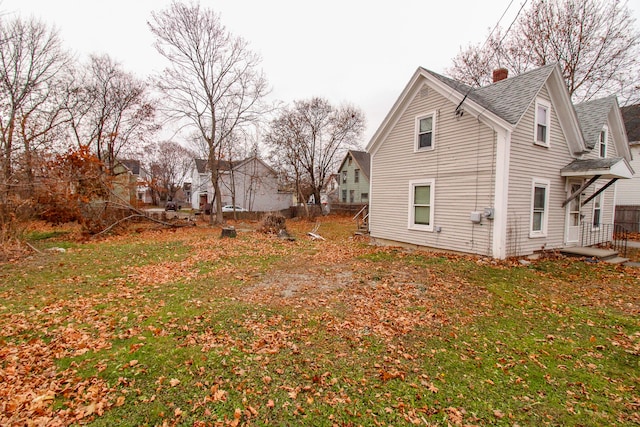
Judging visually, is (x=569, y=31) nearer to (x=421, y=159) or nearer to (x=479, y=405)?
(x=421, y=159)

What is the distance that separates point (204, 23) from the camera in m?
18.9

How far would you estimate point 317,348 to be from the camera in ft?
13.0

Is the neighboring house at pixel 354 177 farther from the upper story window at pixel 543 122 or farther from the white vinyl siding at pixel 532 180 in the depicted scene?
the upper story window at pixel 543 122

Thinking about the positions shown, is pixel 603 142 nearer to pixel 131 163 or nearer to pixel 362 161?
pixel 362 161

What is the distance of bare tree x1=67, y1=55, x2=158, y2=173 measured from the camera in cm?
2161

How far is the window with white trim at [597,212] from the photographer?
39.2ft

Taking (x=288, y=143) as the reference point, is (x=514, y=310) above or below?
below

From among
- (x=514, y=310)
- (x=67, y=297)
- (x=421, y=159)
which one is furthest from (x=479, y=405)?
(x=421, y=159)

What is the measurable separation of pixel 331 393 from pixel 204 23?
22.8 m

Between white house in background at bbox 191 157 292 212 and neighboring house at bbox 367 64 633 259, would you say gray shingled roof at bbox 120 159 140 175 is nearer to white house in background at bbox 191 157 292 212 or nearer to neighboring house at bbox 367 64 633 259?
white house in background at bbox 191 157 292 212

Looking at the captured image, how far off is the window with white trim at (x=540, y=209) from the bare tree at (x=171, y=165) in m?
44.5

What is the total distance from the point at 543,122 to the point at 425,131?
381 centimetres

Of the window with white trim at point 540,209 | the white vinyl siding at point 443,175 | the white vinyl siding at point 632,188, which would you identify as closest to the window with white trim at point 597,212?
the window with white trim at point 540,209

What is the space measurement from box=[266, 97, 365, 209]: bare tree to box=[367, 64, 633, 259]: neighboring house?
1755cm
